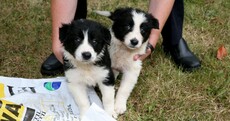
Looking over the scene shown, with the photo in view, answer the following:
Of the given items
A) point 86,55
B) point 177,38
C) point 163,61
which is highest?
point 86,55

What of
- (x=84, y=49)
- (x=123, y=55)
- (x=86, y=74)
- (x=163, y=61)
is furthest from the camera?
(x=163, y=61)

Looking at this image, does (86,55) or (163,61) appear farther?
(163,61)

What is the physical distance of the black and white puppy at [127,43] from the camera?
10.6ft

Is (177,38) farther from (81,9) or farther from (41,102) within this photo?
(41,102)

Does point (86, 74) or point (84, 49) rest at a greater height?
point (84, 49)

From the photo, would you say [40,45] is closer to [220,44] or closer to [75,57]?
[75,57]

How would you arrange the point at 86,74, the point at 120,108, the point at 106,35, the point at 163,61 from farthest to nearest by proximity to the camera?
1. the point at 163,61
2. the point at 120,108
3. the point at 86,74
4. the point at 106,35

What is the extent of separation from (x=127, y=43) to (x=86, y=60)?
0.51m

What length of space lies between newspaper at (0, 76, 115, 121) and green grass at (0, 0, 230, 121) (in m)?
0.32

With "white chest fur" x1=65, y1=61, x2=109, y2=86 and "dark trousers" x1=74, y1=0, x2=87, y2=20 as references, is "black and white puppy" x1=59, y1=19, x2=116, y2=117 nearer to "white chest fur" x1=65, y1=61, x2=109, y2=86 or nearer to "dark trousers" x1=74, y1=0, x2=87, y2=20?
"white chest fur" x1=65, y1=61, x2=109, y2=86

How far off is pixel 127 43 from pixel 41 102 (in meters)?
0.85

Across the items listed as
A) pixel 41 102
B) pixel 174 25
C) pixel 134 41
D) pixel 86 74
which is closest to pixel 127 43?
pixel 134 41

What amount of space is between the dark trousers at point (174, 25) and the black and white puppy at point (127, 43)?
0.69 metres

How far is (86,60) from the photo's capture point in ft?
9.43
